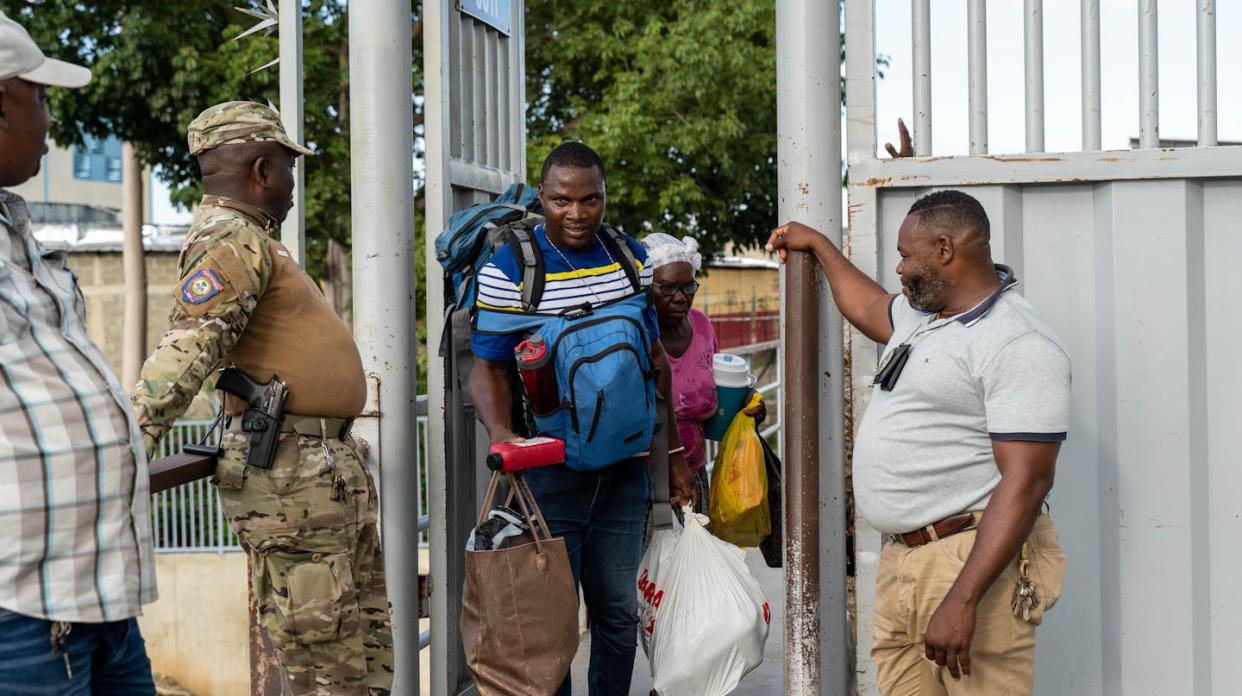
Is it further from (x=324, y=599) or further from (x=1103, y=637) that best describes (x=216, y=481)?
(x=1103, y=637)

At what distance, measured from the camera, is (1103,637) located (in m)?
3.42

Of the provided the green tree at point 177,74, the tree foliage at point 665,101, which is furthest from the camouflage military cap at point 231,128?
the tree foliage at point 665,101

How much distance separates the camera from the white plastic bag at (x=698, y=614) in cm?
363

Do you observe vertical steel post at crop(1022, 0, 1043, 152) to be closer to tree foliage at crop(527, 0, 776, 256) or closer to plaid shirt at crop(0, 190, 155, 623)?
plaid shirt at crop(0, 190, 155, 623)

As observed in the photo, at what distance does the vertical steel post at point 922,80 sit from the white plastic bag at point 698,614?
1253 millimetres

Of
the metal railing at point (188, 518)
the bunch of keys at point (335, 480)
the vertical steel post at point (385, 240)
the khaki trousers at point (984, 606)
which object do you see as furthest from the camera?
the metal railing at point (188, 518)

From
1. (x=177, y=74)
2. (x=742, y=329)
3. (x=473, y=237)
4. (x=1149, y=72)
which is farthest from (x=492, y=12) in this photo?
(x=742, y=329)

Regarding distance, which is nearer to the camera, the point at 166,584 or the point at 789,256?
the point at 789,256

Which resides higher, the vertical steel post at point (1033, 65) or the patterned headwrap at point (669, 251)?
the vertical steel post at point (1033, 65)

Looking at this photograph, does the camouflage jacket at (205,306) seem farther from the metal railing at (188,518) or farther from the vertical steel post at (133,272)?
the vertical steel post at (133,272)

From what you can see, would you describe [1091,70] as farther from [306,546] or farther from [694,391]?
[306,546]

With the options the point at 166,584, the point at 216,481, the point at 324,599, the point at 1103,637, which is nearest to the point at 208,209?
the point at 216,481

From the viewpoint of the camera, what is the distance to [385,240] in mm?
4008

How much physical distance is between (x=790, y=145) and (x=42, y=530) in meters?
2.14
